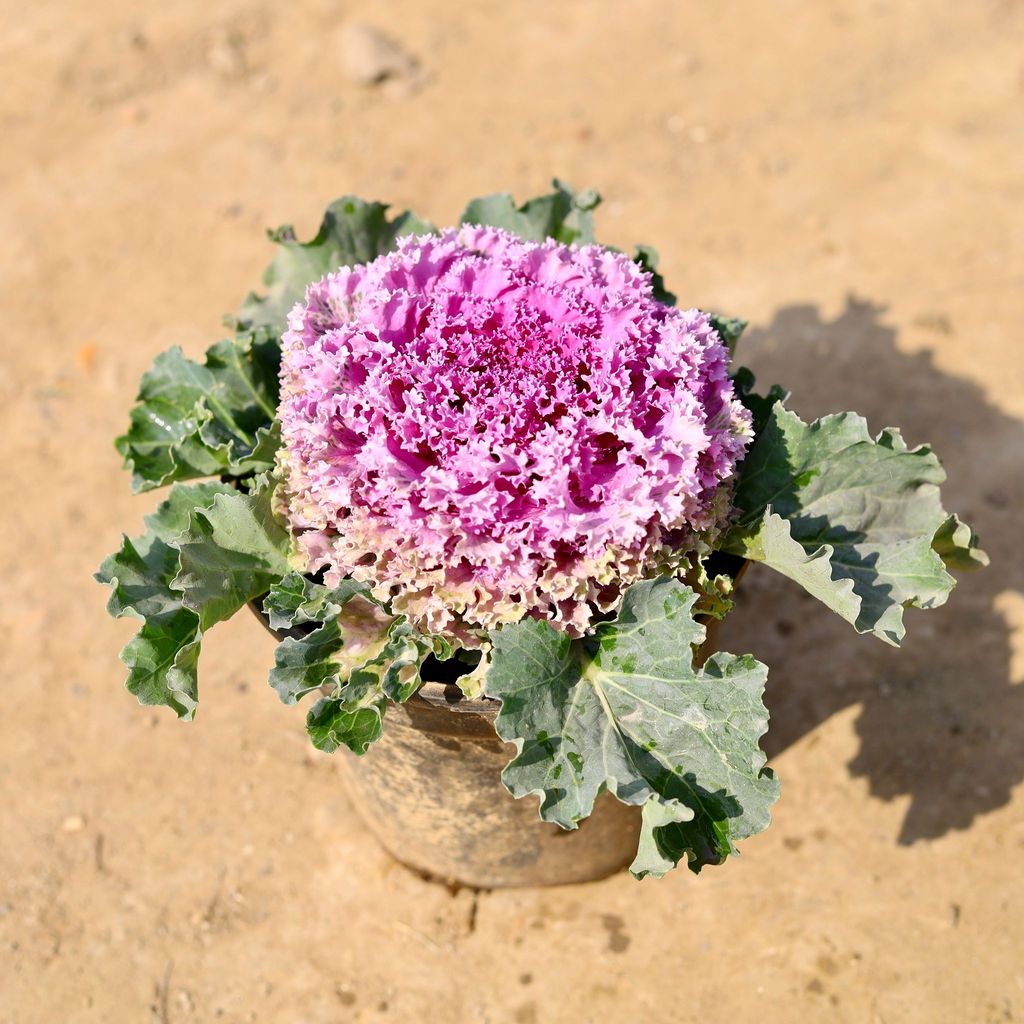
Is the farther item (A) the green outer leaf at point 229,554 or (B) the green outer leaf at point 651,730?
(A) the green outer leaf at point 229,554

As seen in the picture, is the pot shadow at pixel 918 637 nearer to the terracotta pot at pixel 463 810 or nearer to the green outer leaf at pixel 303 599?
the terracotta pot at pixel 463 810

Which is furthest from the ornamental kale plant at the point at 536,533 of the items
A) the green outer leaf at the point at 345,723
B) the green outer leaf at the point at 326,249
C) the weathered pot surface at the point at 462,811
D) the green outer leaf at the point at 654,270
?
the green outer leaf at the point at 326,249

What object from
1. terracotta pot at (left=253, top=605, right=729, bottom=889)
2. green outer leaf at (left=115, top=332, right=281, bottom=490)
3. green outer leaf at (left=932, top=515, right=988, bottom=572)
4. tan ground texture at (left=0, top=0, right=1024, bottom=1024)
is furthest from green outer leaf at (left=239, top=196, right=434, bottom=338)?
green outer leaf at (left=932, top=515, right=988, bottom=572)

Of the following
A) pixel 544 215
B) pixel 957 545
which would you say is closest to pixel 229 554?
pixel 544 215

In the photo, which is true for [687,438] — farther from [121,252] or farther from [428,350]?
[121,252]

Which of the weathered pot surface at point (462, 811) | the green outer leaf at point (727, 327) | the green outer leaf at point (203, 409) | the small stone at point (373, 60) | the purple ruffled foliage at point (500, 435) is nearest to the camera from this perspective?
the purple ruffled foliage at point (500, 435)

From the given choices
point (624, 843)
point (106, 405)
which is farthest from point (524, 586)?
point (106, 405)

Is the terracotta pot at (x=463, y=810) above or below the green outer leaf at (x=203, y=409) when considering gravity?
below

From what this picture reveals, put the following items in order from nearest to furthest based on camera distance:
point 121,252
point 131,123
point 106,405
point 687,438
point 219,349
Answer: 1. point 687,438
2. point 219,349
3. point 106,405
4. point 121,252
5. point 131,123
